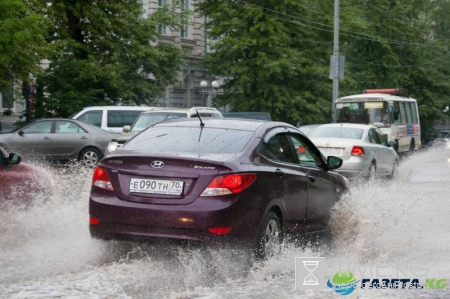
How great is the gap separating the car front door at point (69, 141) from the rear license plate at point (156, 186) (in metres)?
17.4

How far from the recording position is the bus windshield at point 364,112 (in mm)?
35469

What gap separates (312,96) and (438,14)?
37.2m

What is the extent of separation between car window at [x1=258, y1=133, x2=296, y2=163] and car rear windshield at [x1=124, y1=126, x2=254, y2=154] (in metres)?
0.19

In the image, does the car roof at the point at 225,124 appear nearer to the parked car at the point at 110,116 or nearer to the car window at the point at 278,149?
the car window at the point at 278,149

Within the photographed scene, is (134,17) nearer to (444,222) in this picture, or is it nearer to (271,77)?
(271,77)

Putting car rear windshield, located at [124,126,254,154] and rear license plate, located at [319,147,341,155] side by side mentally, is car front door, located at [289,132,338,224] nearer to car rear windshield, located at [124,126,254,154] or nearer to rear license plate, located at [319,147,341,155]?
car rear windshield, located at [124,126,254,154]

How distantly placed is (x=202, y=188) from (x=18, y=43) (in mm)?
17317

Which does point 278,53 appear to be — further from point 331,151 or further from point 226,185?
point 226,185

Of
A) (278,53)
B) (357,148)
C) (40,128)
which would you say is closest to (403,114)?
(278,53)

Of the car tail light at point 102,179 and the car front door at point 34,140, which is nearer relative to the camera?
the car tail light at point 102,179

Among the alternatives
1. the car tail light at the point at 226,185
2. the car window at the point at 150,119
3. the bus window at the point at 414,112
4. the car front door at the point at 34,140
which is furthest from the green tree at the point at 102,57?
the car tail light at the point at 226,185

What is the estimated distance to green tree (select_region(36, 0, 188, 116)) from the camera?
33.2 meters

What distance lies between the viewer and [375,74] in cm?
5531

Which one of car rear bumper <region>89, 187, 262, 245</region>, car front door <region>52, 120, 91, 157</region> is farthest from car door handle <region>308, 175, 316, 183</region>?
car front door <region>52, 120, 91, 157</region>
